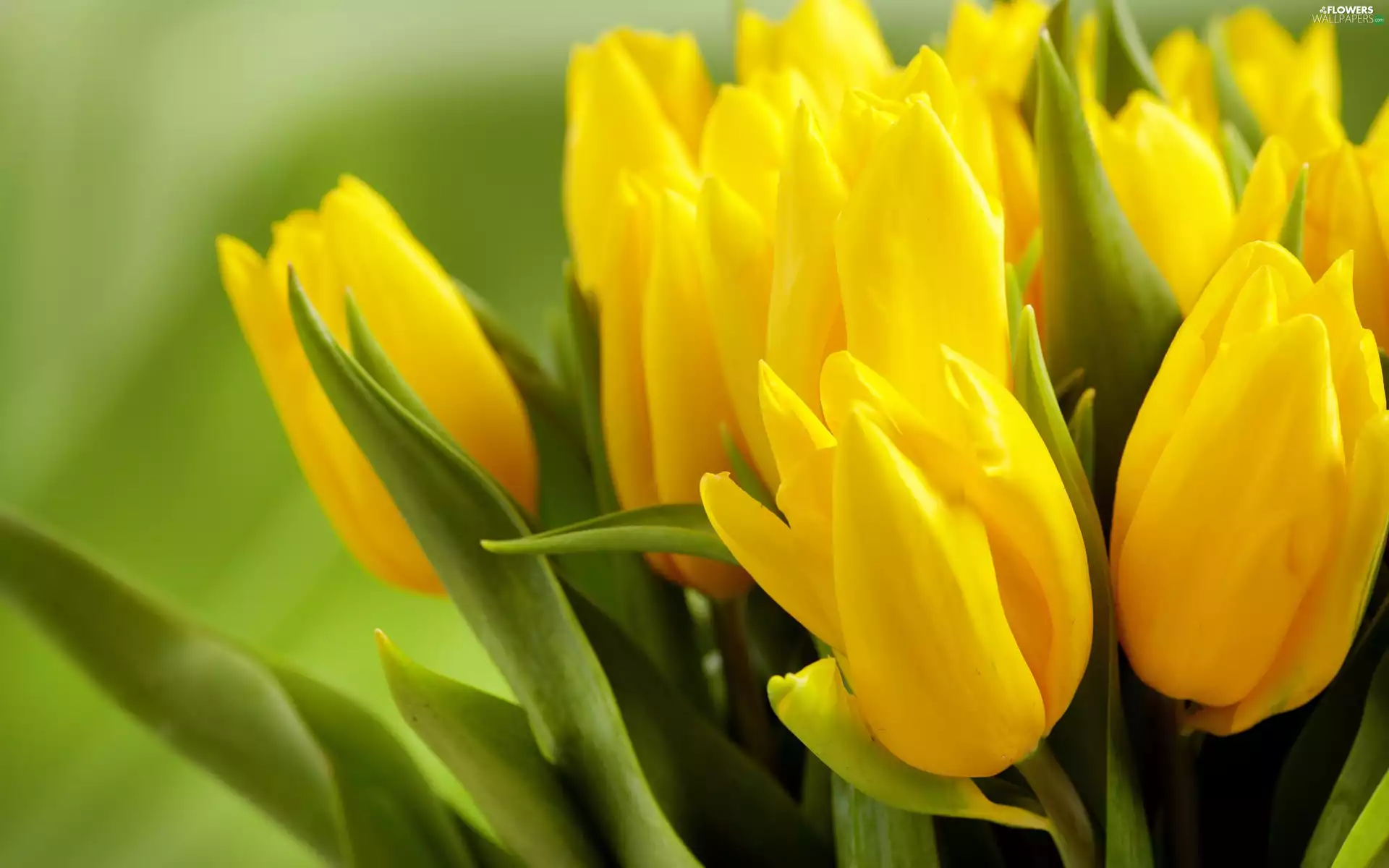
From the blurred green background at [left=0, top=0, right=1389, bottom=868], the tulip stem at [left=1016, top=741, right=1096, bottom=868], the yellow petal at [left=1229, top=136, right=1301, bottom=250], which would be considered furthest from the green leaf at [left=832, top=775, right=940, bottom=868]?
the blurred green background at [left=0, top=0, right=1389, bottom=868]

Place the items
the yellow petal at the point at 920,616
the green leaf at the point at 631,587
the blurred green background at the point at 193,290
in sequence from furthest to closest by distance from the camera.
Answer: the blurred green background at the point at 193,290 → the green leaf at the point at 631,587 → the yellow petal at the point at 920,616

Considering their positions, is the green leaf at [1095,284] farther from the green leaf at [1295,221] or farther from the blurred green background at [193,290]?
the blurred green background at [193,290]

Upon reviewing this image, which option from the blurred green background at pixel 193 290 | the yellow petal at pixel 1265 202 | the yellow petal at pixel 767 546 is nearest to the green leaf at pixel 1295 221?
the yellow petal at pixel 1265 202

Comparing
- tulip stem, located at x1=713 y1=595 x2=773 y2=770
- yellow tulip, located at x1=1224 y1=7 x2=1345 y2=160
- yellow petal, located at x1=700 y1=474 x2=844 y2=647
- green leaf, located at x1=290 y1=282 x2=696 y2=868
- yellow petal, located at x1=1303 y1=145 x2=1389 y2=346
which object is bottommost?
tulip stem, located at x1=713 y1=595 x2=773 y2=770

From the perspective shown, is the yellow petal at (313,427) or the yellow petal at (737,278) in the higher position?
the yellow petal at (737,278)

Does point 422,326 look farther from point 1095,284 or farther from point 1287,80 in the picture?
point 1287,80

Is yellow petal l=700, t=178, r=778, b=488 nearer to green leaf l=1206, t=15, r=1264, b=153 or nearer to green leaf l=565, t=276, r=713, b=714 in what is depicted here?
green leaf l=565, t=276, r=713, b=714
